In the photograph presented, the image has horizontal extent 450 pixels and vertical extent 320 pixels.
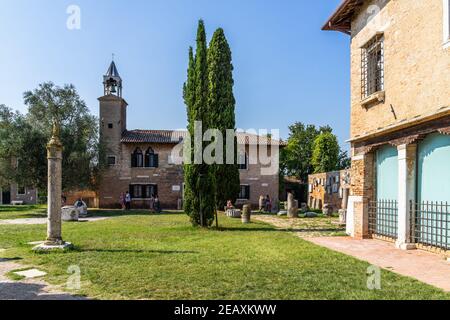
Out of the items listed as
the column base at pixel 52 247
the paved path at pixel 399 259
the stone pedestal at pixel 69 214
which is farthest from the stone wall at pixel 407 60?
the stone pedestal at pixel 69 214

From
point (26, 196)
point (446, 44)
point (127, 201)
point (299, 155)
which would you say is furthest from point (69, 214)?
point (299, 155)

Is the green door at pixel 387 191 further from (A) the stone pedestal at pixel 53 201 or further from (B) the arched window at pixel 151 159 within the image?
(B) the arched window at pixel 151 159

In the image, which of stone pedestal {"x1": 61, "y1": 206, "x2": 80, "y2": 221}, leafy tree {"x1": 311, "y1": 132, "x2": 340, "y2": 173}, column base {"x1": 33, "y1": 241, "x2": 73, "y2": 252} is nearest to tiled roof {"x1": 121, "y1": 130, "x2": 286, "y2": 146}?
stone pedestal {"x1": 61, "y1": 206, "x2": 80, "y2": 221}

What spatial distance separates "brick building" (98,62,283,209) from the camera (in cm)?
3008

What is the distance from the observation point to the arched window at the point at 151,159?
30500 millimetres

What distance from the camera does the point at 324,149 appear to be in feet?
157

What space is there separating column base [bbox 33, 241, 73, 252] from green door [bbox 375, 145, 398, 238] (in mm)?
8612

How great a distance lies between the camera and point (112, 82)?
3147 centimetres

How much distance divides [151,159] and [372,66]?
2208cm

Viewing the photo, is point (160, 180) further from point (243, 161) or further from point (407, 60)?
point (407, 60)

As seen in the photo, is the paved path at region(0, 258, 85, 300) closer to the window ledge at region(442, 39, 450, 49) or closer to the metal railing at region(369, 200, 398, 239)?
Answer: the metal railing at region(369, 200, 398, 239)

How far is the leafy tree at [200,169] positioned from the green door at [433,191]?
7.56 meters

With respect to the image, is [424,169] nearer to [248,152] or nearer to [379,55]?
[379,55]

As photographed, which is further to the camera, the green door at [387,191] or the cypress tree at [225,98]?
the cypress tree at [225,98]
